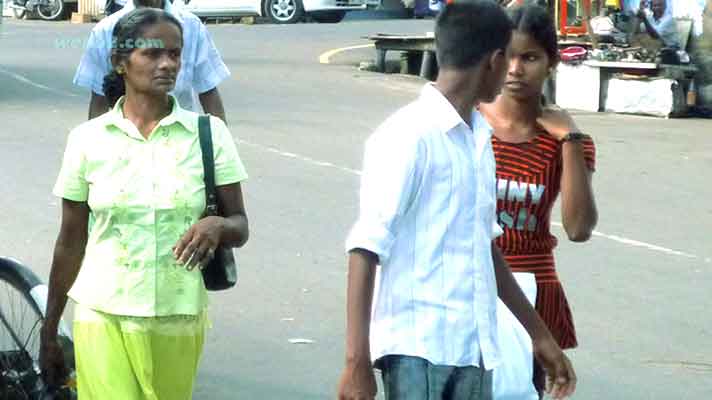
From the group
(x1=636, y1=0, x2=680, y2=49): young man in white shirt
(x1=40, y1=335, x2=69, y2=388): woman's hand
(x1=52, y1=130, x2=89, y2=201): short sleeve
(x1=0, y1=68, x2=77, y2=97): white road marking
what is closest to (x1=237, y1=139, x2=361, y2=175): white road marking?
(x1=0, y1=68, x2=77, y2=97): white road marking

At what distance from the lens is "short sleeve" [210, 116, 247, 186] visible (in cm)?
421

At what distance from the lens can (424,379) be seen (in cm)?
351

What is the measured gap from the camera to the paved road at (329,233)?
7.00m

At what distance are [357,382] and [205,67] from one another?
11.7ft

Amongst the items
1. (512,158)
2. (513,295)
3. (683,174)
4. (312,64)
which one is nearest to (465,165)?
(513,295)

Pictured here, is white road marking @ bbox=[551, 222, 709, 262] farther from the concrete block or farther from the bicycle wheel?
the concrete block

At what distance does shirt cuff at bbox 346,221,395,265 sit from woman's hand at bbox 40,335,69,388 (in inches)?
57.4

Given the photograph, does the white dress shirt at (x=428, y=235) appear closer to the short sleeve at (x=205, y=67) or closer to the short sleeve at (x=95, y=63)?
the short sleeve at (x=95, y=63)

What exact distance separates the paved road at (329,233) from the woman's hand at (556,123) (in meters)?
2.48

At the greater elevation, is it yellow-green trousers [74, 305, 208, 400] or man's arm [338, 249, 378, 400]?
man's arm [338, 249, 378, 400]

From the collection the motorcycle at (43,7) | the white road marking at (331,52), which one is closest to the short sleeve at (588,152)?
the white road marking at (331,52)

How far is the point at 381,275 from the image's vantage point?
3.52m

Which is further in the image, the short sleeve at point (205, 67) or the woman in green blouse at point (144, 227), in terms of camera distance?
the short sleeve at point (205, 67)

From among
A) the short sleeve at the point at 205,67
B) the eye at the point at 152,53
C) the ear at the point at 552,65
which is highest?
the eye at the point at 152,53
